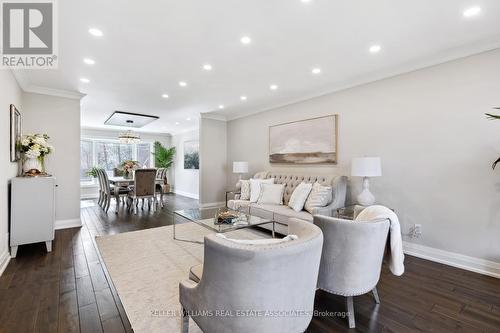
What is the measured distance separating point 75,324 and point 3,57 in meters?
3.14

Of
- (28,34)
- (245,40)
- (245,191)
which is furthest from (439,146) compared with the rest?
(28,34)

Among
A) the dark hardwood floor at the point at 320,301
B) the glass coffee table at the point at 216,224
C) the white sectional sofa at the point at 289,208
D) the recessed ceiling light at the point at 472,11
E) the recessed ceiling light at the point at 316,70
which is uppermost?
the recessed ceiling light at the point at 316,70

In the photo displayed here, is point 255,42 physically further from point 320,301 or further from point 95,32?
point 320,301

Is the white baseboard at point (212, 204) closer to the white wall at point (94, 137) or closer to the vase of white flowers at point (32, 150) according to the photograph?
the vase of white flowers at point (32, 150)

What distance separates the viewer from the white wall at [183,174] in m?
8.65

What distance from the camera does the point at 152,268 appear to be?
2.73 meters

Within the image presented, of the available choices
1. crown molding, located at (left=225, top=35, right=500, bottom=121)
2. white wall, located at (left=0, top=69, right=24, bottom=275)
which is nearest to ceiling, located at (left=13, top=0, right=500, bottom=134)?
crown molding, located at (left=225, top=35, right=500, bottom=121)

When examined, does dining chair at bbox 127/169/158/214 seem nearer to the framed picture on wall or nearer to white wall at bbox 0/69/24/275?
the framed picture on wall

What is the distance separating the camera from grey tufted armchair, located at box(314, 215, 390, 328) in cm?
173

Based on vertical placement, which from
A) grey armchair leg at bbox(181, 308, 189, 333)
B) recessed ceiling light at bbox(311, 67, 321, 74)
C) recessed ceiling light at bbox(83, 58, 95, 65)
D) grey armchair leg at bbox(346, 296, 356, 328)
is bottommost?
grey armchair leg at bbox(346, 296, 356, 328)

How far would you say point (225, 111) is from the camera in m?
6.10

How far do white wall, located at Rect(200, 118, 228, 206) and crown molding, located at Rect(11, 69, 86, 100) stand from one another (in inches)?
110

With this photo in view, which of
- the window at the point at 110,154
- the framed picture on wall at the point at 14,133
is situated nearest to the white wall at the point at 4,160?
the framed picture on wall at the point at 14,133

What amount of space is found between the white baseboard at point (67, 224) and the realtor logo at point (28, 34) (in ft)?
8.83
